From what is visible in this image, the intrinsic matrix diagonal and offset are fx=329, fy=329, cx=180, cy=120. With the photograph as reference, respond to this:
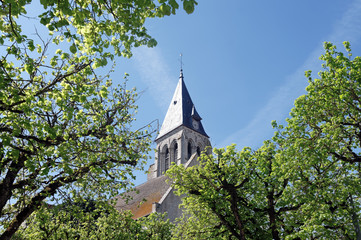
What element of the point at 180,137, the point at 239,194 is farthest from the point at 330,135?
the point at 180,137

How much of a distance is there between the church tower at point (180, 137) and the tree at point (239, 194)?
29.5 metres

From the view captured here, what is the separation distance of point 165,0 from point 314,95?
8.28 meters

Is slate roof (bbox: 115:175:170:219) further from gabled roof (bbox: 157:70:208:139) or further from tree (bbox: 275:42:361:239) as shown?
tree (bbox: 275:42:361:239)

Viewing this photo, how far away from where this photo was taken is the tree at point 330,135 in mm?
11148

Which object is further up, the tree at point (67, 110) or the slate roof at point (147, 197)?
the slate roof at point (147, 197)

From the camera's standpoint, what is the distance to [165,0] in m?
6.06

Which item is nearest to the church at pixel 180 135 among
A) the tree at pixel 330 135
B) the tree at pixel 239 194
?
the tree at pixel 239 194

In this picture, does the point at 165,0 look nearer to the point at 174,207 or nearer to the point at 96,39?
the point at 96,39

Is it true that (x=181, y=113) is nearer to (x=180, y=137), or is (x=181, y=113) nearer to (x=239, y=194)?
(x=180, y=137)

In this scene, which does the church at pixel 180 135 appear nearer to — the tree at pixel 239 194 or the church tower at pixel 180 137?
the church tower at pixel 180 137

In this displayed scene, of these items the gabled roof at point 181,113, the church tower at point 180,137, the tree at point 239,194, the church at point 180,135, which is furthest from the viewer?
the gabled roof at point 181,113

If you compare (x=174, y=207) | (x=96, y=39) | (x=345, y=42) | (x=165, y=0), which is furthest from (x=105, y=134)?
(x=174, y=207)

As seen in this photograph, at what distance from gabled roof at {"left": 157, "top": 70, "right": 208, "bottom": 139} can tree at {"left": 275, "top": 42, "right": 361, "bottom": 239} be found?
1420 inches

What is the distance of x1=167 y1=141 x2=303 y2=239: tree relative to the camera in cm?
1419
